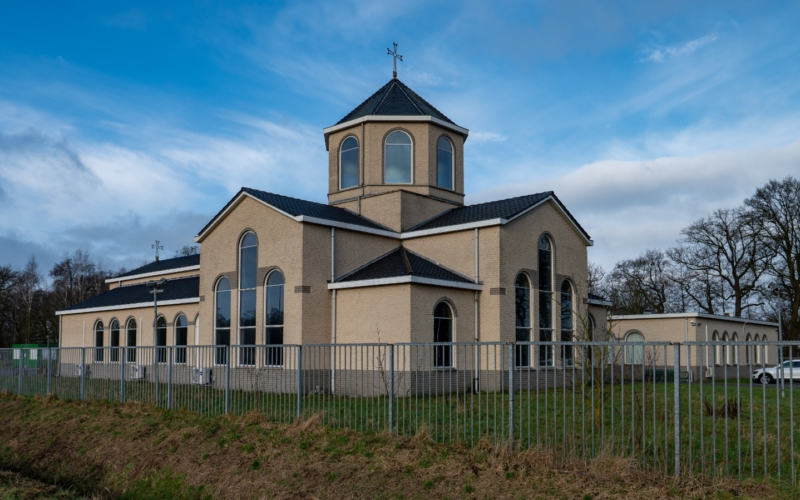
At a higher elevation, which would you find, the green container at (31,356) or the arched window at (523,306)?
the arched window at (523,306)

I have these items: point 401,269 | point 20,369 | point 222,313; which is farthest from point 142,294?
point 401,269

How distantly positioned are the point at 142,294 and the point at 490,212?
19.3 metres

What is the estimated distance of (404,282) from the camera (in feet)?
69.9

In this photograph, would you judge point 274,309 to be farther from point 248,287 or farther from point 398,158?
point 398,158

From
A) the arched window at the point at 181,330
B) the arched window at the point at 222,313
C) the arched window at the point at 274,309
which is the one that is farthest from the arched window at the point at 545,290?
the arched window at the point at 181,330

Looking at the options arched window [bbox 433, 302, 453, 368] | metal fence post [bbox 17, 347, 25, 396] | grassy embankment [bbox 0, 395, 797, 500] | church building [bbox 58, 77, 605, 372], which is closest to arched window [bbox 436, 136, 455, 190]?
church building [bbox 58, 77, 605, 372]

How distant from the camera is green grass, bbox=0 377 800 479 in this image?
947 cm

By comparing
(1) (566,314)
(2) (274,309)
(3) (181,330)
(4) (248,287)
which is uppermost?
(4) (248,287)

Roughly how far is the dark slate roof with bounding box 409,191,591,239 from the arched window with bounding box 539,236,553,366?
4.85 ft

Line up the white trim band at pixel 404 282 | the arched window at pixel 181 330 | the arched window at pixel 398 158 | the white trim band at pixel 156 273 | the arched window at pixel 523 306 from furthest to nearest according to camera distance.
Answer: the white trim band at pixel 156 273 < the arched window at pixel 181 330 < the arched window at pixel 398 158 < the arched window at pixel 523 306 < the white trim band at pixel 404 282

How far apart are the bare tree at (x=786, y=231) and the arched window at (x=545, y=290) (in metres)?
23.3

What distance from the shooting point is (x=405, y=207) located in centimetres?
2628

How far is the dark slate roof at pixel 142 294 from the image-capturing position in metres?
32.2

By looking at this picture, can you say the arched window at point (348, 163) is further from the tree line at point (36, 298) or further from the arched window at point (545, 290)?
the tree line at point (36, 298)
